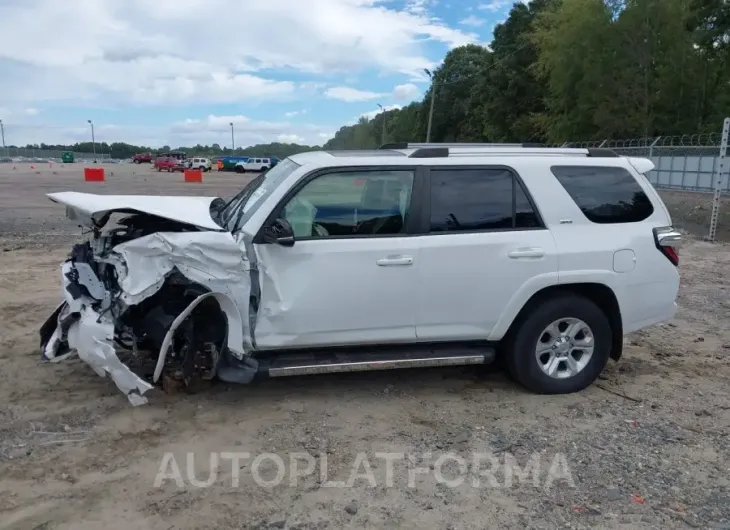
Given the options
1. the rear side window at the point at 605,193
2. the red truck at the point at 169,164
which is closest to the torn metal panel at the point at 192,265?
the rear side window at the point at 605,193

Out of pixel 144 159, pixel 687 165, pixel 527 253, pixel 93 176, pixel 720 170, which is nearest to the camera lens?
pixel 527 253

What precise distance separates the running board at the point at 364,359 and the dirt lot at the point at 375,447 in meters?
0.34

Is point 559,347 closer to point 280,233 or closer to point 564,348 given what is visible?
point 564,348

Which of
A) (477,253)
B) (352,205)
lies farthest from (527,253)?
(352,205)

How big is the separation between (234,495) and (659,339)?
474 cm

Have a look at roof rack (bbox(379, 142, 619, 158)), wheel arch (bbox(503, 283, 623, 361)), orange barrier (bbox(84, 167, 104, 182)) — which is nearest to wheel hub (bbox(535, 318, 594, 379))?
wheel arch (bbox(503, 283, 623, 361))

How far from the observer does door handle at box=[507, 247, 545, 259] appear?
4660 mm

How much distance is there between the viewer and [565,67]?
3741 cm

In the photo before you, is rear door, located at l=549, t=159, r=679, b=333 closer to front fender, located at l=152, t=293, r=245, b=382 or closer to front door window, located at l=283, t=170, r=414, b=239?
front door window, located at l=283, t=170, r=414, b=239

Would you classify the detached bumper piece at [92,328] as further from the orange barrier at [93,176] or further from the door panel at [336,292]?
the orange barrier at [93,176]

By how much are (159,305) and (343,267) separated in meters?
1.35

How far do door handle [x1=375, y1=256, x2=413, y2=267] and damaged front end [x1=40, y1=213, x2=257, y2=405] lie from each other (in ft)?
3.04

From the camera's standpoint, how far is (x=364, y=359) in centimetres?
451

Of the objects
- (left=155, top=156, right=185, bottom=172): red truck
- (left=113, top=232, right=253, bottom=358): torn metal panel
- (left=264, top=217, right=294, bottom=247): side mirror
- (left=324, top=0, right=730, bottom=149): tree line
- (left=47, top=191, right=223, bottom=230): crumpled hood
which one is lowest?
(left=113, top=232, right=253, bottom=358): torn metal panel
